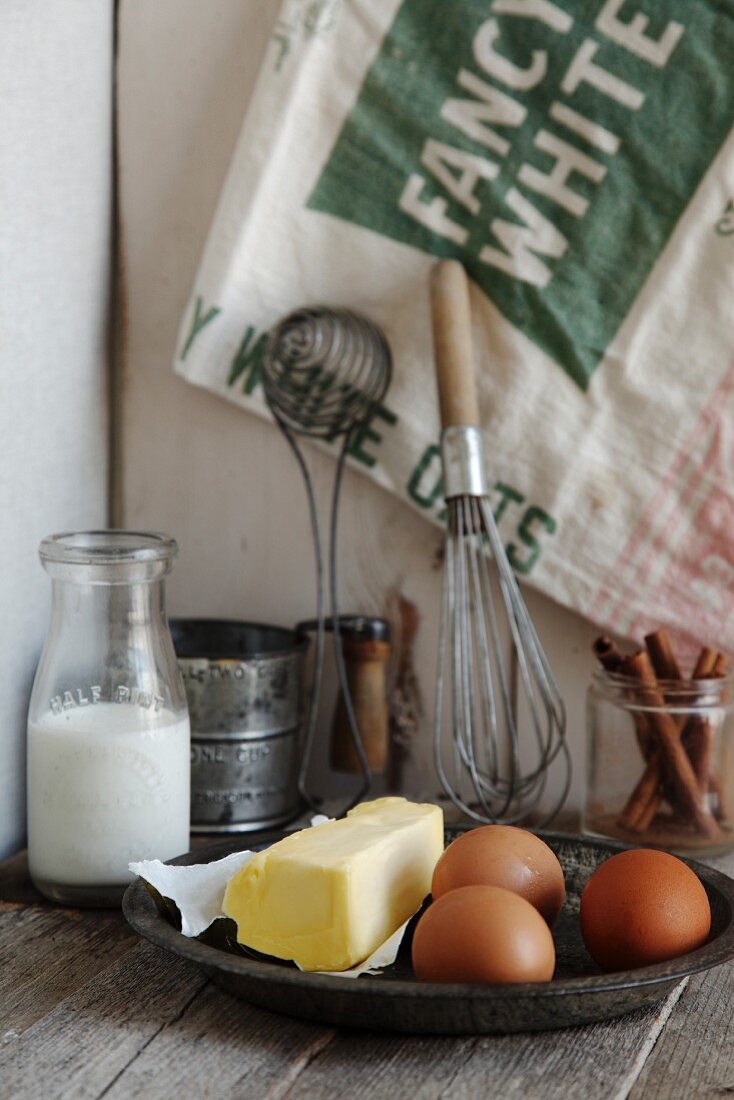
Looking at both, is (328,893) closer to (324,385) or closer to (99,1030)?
(99,1030)

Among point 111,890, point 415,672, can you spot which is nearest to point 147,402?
point 415,672

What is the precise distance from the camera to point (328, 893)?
0.52 m

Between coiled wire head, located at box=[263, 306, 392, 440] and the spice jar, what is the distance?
261 mm

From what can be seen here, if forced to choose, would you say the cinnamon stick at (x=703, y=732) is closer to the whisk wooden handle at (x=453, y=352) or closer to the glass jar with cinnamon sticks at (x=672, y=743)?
the glass jar with cinnamon sticks at (x=672, y=743)

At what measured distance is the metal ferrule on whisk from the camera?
79 centimetres

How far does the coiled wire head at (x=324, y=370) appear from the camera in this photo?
0.83 meters

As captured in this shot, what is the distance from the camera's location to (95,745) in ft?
2.18

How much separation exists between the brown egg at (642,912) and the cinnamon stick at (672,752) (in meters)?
0.23

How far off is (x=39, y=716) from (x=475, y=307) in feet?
1.34

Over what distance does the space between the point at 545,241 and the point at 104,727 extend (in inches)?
17.3

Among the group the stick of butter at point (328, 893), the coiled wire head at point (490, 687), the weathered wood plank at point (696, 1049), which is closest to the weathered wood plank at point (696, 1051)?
the weathered wood plank at point (696, 1049)

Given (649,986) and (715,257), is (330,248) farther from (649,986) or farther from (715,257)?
(649,986)

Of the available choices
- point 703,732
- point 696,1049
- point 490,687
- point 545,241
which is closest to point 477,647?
point 490,687

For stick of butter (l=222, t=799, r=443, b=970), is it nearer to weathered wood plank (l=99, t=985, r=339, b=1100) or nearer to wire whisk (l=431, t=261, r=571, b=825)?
weathered wood plank (l=99, t=985, r=339, b=1100)
